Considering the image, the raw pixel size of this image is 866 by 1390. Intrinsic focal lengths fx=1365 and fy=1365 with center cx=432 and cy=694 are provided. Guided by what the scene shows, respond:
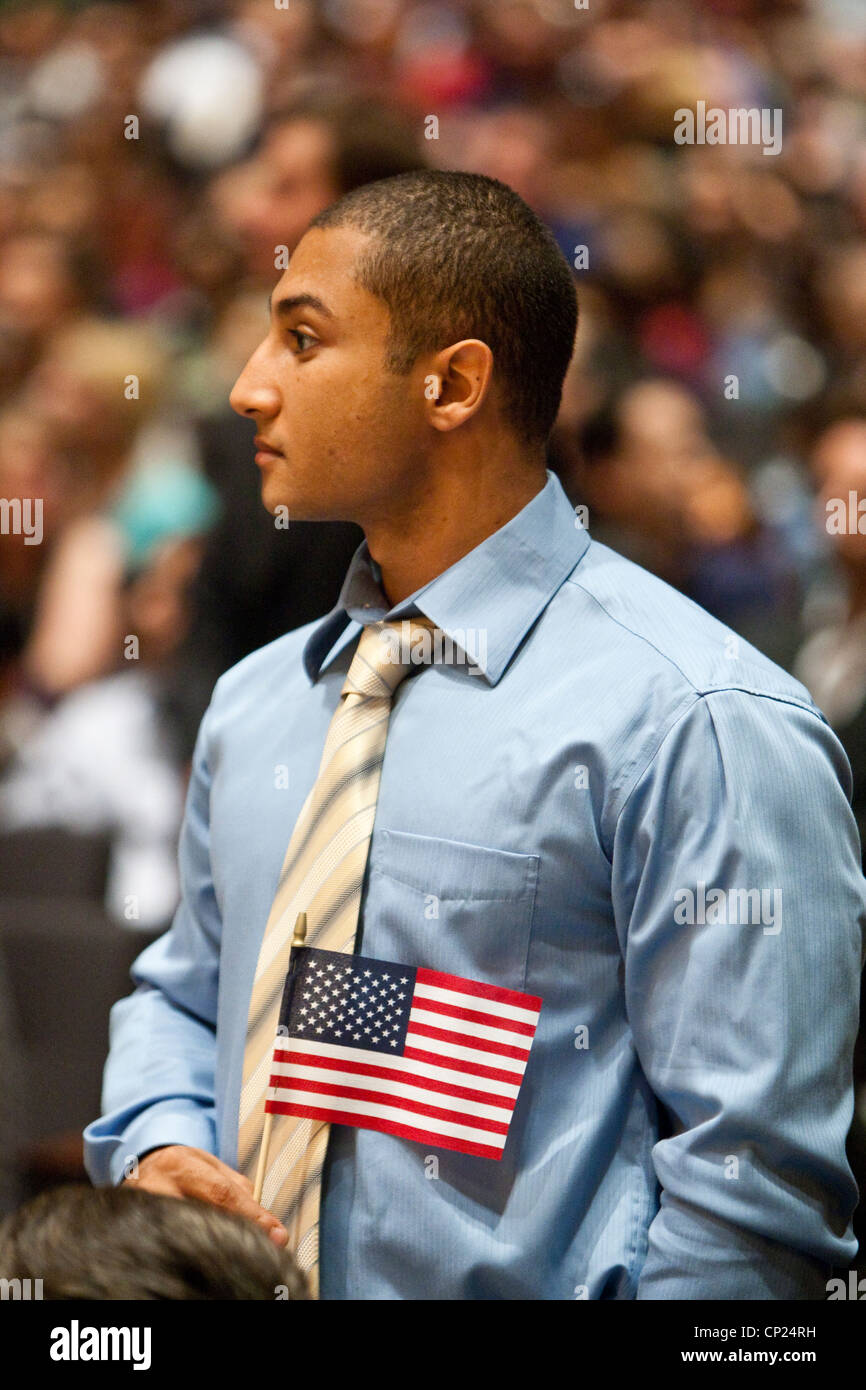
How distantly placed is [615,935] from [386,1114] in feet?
0.80

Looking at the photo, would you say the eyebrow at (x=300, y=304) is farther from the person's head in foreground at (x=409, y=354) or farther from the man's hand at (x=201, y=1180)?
the man's hand at (x=201, y=1180)

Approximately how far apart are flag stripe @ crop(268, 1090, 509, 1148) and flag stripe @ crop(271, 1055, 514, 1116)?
0.04ft

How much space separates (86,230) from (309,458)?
1.64 m

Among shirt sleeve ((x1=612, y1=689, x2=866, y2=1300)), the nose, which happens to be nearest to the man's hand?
shirt sleeve ((x1=612, y1=689, x2=866, y2=1300))

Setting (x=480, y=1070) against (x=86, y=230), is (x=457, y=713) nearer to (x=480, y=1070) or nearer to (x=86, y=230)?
(x=480, y=1070)

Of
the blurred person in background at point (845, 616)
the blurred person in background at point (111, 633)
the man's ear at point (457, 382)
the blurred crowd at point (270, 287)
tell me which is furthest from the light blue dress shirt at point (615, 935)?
the blurred person in background at point (111, 633)

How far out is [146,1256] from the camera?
2.70 feet

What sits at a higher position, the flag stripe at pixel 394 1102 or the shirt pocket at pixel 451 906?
the shirt pocket at pixel 451 906

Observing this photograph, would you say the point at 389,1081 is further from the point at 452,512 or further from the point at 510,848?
the point at 452,512

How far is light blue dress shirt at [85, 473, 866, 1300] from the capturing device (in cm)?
104

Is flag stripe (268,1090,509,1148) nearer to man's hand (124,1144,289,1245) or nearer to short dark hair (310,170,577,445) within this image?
man's hand (124,1144,289,1245)

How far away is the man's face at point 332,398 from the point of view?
1.22 metres

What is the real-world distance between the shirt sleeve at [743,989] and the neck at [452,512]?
0.29 metres

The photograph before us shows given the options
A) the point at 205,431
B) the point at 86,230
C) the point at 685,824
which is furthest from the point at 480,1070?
the point at 86,230
